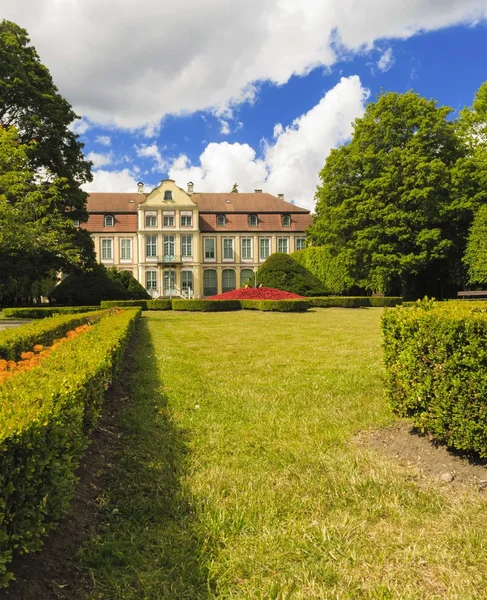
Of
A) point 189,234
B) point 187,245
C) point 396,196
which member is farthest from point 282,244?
point 396,196

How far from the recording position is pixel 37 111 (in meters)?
21.8

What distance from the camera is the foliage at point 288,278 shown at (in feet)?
87.0

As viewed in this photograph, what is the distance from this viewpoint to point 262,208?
47375 millimetres

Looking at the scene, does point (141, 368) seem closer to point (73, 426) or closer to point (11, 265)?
point (73, 426)

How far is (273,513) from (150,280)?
1698 inches

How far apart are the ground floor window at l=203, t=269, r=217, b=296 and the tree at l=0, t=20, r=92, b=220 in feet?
76.7

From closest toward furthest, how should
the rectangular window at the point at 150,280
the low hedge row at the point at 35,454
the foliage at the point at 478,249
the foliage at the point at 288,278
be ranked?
the low hedge row at the point at 35,454
the foliage at the point at 478,249
the foliage at the point at 288,278
the rectangular window at the point at 150,280

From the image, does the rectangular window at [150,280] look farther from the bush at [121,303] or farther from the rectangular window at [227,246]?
the bush at [121,303]

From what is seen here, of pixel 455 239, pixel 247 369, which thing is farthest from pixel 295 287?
pixel 247 369

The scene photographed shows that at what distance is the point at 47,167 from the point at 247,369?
20508mm

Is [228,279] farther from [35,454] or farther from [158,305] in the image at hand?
[35,454]

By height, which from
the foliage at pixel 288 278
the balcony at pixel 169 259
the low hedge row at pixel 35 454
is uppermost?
the balcony at pixel 169 259

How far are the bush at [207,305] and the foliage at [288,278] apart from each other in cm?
498

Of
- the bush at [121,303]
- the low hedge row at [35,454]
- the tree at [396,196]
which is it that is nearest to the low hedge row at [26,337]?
the low hedge row at [35,454]
